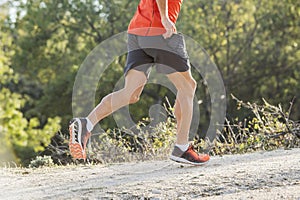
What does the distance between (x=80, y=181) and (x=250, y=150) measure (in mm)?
2281

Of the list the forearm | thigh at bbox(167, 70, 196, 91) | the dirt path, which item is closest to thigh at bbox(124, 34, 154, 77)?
thigh at bbox(167, 70, 196, 91)

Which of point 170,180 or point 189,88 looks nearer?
point 170,180

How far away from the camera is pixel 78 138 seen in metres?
4.50

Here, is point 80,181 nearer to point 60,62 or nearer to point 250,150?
point 250,150

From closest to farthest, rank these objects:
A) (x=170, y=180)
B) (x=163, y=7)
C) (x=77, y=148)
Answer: (x=170, y=180) < (x=163, y=7) < (x=77, y=148)

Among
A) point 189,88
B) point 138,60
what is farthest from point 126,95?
point 189,88

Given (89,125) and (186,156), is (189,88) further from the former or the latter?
(89,125)

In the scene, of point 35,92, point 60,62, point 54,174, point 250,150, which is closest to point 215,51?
point 60,62

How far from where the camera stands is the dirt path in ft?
11.9

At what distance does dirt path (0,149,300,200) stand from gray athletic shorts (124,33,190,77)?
0.80m

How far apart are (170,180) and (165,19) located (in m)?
1.16

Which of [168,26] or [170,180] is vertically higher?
[168,26]

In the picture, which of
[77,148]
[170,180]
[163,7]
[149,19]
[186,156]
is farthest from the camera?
[186,156]

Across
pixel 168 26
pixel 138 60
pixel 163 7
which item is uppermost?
pixel 163 7
